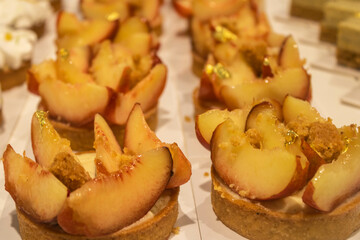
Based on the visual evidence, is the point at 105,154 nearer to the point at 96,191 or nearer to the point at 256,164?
the point at 96,191

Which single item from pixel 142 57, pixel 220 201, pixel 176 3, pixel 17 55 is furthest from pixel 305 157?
pixel 176 3

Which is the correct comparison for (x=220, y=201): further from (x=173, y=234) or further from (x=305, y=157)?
(x=305, y=157)

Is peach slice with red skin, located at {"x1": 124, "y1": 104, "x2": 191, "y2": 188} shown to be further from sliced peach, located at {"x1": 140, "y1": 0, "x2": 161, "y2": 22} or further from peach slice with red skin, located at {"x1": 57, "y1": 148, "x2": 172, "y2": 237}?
sliced peach, located at {"x1": 140, "y1": 0, "x2": 161, "y2": 22}

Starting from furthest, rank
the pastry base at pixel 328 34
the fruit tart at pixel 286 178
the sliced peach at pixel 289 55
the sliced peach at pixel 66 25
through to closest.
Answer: the pastry base at pixel 328 34 < the sliced peach at pixel 66 25 < the sliced peach at pixel 289 55 < the fruit tart at pixel 286 178

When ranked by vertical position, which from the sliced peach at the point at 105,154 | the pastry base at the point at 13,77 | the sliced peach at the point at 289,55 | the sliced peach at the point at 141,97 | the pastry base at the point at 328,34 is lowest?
the pastry base at the point at 13,77

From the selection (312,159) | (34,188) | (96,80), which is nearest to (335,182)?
(312,159)

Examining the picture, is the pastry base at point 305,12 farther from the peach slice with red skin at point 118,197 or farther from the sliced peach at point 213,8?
the peach slice with red skin at point 118,197

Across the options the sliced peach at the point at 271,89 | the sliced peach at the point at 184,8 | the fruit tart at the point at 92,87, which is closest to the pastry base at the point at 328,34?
the sliced peach at the point at 184,8
